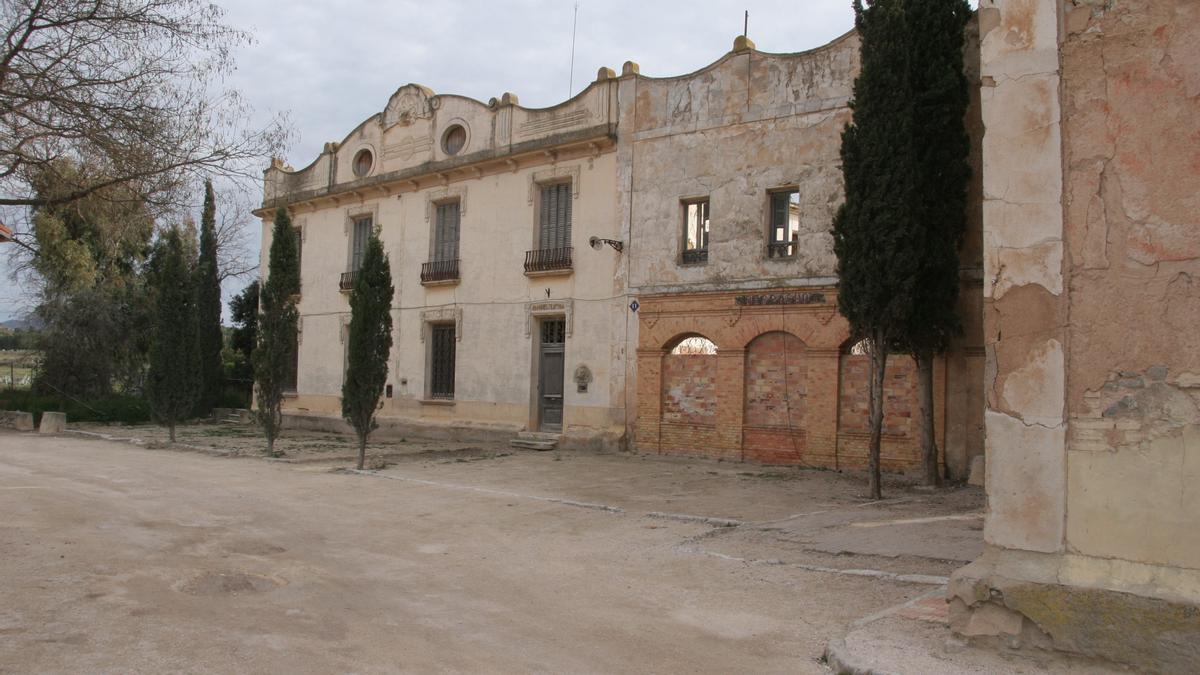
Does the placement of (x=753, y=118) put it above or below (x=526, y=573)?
above

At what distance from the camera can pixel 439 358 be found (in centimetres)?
2328

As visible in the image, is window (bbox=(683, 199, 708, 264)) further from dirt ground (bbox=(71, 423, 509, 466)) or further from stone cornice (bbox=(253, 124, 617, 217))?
dirt ground (bbox=(71, 423, 509, 466))

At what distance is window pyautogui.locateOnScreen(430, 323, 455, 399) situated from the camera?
22969mm

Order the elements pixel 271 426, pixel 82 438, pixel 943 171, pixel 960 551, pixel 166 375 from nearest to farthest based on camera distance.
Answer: pixel 960 551, pixel 943 171, pixel 271 426, pixel 166 375, pixel 82 438

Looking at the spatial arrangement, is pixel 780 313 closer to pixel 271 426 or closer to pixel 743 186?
pixel 743 186

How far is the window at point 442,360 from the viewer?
75.4ft

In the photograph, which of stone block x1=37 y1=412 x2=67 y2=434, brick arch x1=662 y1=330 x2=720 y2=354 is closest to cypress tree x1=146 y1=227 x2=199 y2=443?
stone block x1=37 y1=412 x2=67 y2=434

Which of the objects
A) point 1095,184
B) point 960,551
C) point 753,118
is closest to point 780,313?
point 753,118

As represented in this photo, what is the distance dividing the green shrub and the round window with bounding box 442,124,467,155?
41.8 ft

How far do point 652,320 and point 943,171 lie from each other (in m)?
6.77

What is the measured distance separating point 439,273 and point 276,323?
577 cm

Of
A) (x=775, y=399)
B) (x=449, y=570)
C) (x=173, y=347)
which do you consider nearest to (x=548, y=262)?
(x=775, y=399)

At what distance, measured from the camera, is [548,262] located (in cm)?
2044

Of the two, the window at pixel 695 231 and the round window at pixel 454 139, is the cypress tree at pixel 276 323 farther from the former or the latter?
the window at pixel 695 231
